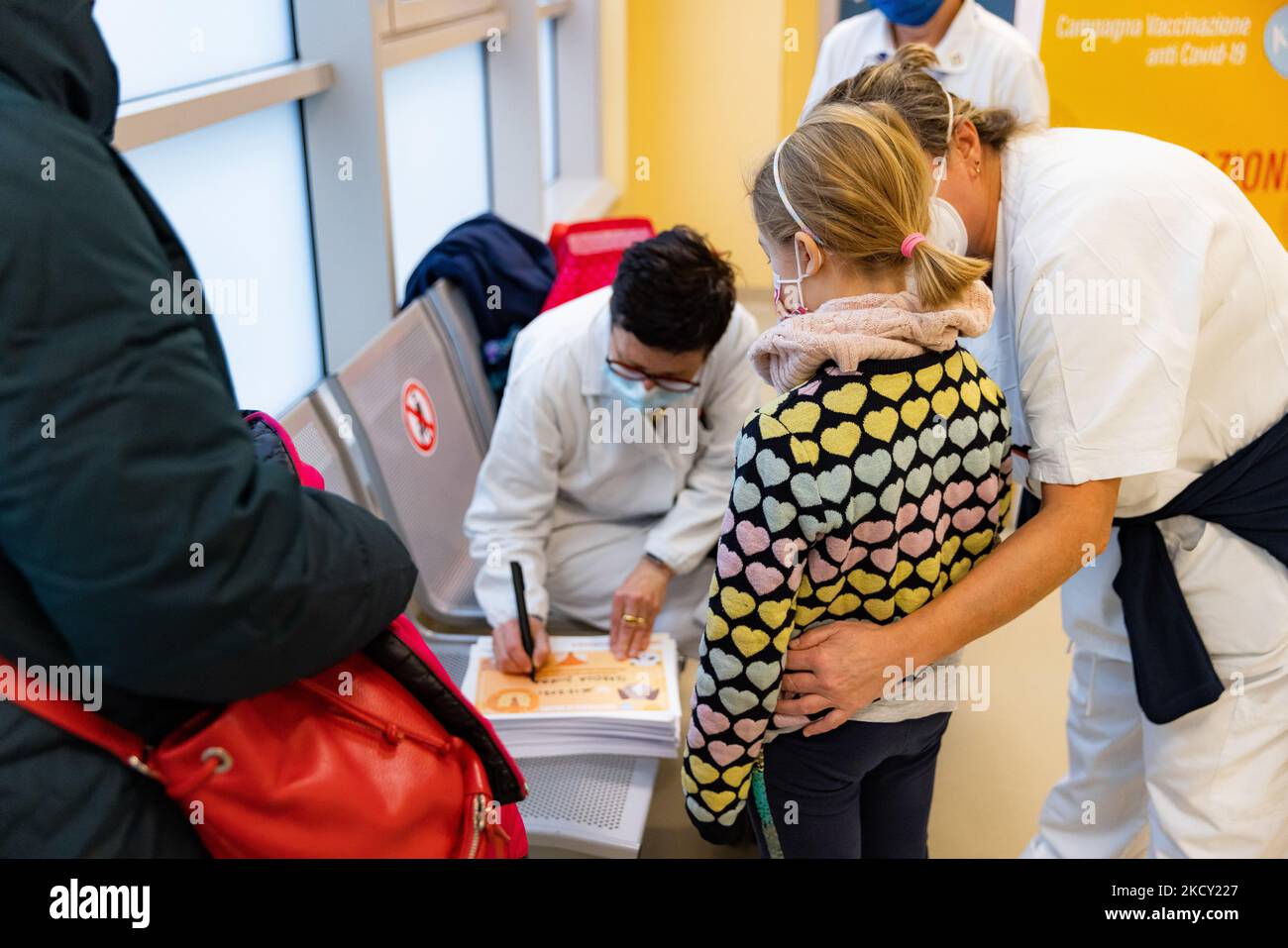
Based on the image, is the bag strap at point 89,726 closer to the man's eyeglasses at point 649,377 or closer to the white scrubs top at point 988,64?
the man's eyeglasses at point 649,377

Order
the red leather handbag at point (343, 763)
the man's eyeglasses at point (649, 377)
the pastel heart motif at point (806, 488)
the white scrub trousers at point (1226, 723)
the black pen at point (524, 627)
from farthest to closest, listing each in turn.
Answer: the man's eyeglasses at point (649, 377) < the black pen at point (524, 627) < the white scrub trousers at point (1226, 723) < the pastel heart motif at point (806, 488) < the red leather handbag at point (343, 763)

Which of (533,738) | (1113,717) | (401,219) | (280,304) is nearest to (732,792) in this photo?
(533,738)

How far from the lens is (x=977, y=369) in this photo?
1312mm

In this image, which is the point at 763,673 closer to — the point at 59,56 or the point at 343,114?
the point at 59,56

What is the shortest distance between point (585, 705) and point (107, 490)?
1.18 m

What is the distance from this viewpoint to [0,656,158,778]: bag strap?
0.84 m

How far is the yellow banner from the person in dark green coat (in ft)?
11.8

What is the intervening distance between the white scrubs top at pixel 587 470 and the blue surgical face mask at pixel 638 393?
3 centimetres

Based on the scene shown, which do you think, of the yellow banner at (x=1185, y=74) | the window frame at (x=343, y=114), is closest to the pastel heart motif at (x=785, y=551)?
the window frame at (x=343, y=114)

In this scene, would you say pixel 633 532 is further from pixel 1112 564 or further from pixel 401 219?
Answer: pixel 401 219

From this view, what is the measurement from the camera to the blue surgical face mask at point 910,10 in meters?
2.97

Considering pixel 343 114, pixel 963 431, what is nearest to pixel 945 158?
pixel 963 431

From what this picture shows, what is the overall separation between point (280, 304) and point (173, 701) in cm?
186
